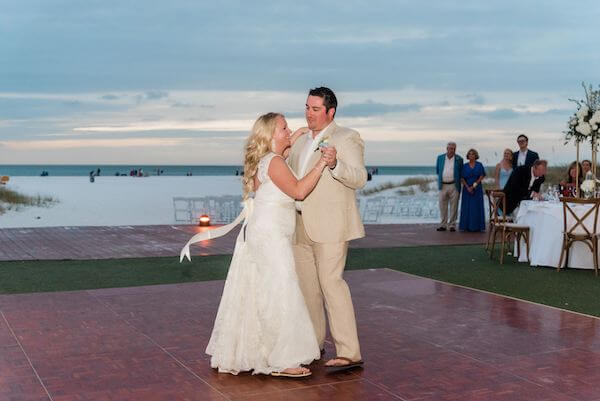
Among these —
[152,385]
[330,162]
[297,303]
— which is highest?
[330,162]

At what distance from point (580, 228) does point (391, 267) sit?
2.54 m

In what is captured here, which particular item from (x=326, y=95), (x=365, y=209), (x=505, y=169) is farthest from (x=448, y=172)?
(x=326, y=95)

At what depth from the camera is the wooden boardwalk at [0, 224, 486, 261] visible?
38.4 feet

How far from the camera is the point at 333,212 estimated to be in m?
5.19

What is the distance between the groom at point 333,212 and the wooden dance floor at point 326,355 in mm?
347

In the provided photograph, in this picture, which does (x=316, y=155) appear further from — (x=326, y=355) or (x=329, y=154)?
(x=326, y=355)

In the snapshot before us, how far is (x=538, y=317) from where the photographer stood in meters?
7.23

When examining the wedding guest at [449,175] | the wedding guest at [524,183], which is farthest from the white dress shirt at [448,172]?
the wedding guest at [524,183]

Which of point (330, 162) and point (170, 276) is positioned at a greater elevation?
point (330, 162)

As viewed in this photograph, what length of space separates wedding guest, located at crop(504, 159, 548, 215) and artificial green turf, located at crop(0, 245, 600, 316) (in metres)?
1.01

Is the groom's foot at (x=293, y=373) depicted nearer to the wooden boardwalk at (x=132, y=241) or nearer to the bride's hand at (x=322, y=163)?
the bride's hand at (x=322, y=163)

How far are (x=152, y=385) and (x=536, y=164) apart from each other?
8.65 meters

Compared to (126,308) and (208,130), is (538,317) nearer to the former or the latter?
(126,308)

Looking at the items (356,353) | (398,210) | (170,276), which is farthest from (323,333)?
(398,210)
